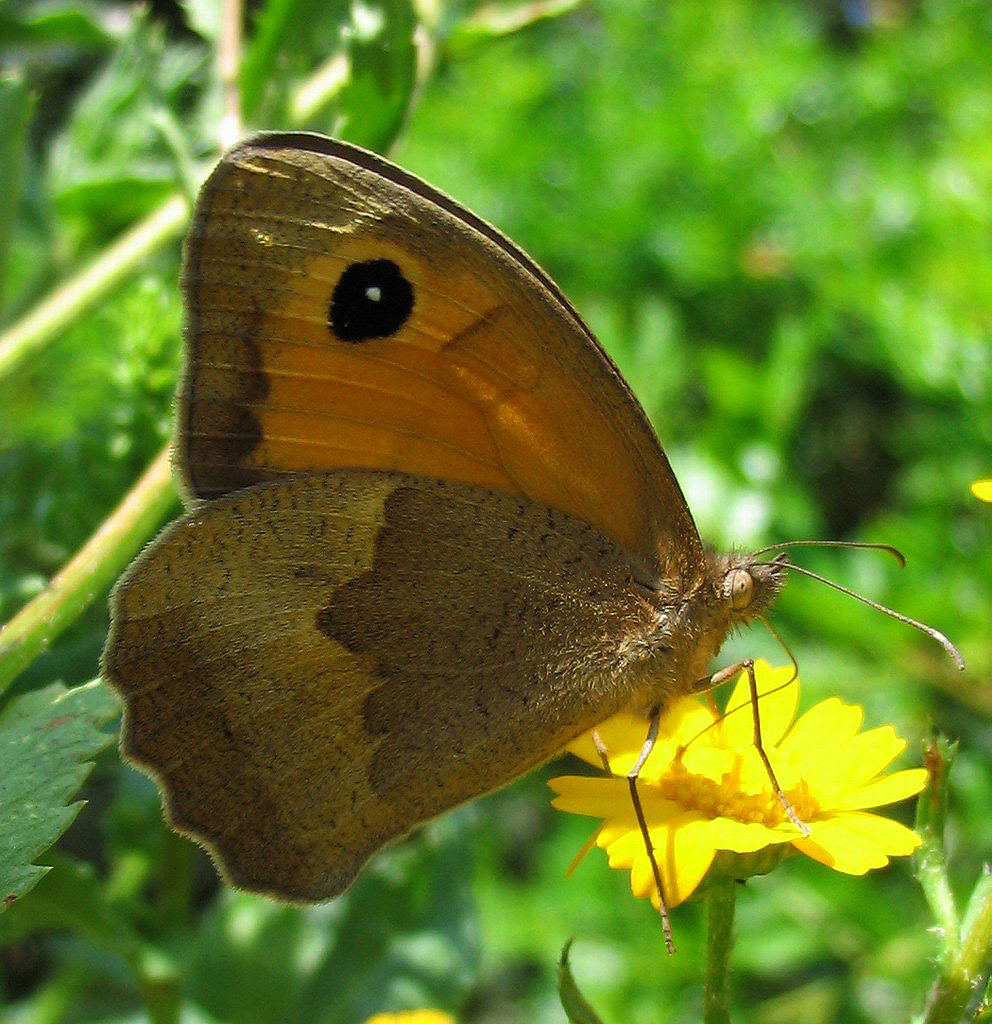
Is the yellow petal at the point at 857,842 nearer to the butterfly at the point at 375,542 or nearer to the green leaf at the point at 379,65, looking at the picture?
the butterfly at the point at 375,542

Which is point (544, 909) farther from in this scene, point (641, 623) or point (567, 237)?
point (567, 237)

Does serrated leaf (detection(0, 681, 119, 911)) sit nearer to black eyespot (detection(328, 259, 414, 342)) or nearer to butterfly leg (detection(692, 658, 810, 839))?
black eyespot (detection(328, 259, 414, 342))

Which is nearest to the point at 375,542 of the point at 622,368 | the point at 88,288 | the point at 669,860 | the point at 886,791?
the point at 669,860

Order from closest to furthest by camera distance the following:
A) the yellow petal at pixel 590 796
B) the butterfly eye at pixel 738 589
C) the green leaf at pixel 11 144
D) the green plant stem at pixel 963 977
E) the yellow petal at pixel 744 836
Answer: the green plant stem at pixel 963 977 → the yellow petal at pixel 744 836 → the yellow petal at pixel 590 796 → the butterfly eye at pixel 738 589 → the green leaf at pixel 11 144

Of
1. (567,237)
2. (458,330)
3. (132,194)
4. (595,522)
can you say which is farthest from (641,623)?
(567,237)

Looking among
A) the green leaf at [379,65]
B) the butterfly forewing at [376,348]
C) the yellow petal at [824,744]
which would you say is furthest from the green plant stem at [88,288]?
the yellow petal at [824,744]

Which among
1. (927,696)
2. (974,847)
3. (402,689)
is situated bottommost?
(974,847)
